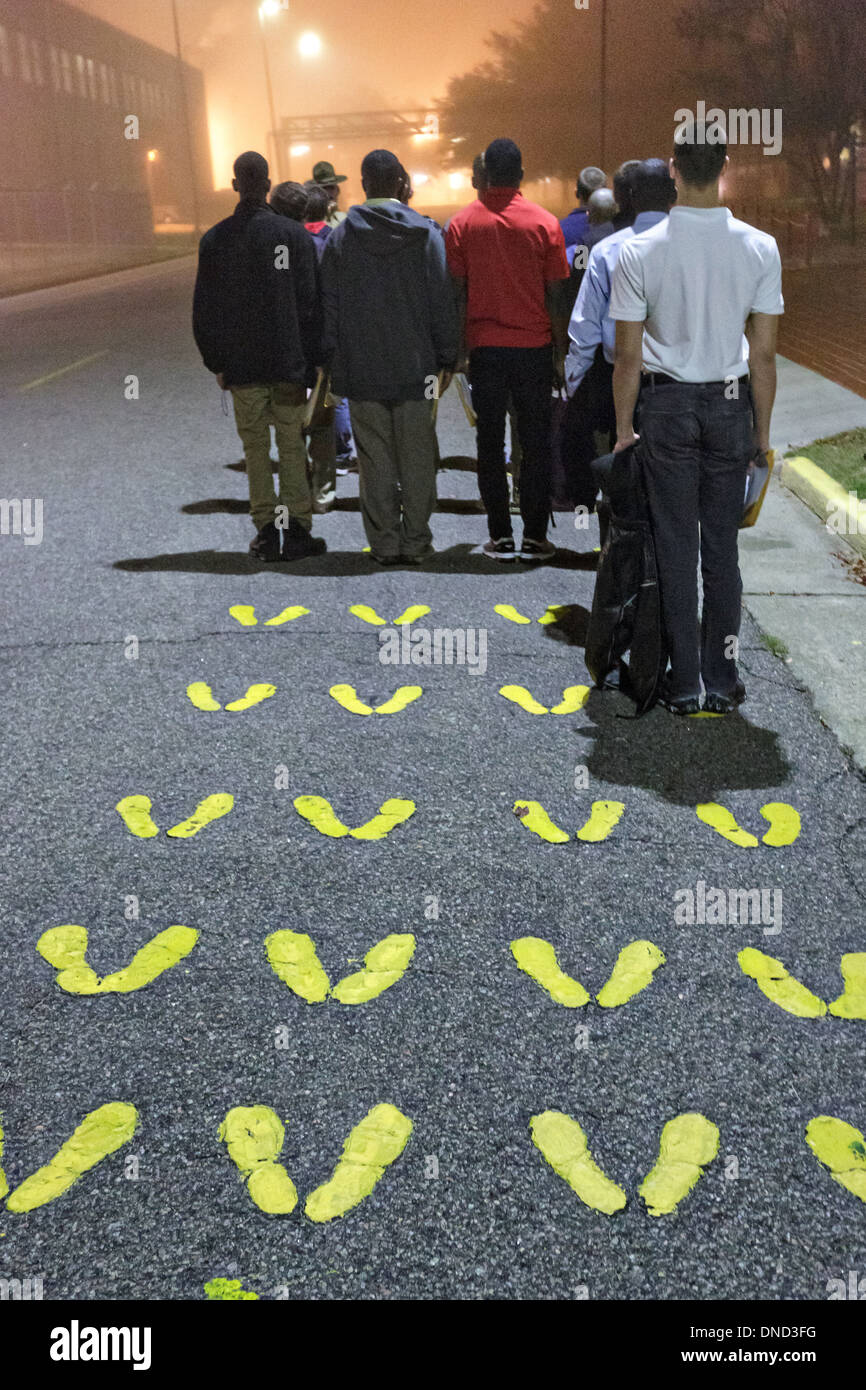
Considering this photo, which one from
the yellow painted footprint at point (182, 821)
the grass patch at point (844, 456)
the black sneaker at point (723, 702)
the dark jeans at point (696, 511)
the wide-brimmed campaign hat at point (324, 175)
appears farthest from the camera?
the wide-brimmed campaign hat at point (324, 175)

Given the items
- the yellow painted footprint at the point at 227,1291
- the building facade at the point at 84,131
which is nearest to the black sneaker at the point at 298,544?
the yellow painted footprint at the point at 227,1291

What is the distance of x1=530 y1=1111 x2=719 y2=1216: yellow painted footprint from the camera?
2414mm

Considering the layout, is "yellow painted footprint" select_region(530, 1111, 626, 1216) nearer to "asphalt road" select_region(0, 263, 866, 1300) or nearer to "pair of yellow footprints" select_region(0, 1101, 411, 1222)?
"asphalt road" select_region(0, 263, 866, 1300)

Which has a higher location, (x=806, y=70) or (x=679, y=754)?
(x=806, y=70)

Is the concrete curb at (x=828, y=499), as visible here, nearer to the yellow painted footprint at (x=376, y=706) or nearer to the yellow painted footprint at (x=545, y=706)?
the yellow painted footprint at (x=545, y=706)

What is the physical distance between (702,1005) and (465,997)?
56cm

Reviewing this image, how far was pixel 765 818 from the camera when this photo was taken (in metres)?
3.88

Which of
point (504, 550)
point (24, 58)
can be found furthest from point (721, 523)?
point (24, 58)

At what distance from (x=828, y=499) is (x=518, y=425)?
2.02 metres

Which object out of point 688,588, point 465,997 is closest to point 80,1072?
point 465,997

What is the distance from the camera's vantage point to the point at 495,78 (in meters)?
79.1

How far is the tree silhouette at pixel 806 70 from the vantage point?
3156cm

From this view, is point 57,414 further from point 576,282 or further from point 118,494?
point 576,282

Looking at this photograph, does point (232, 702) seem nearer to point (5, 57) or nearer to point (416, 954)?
point (416, 954)
